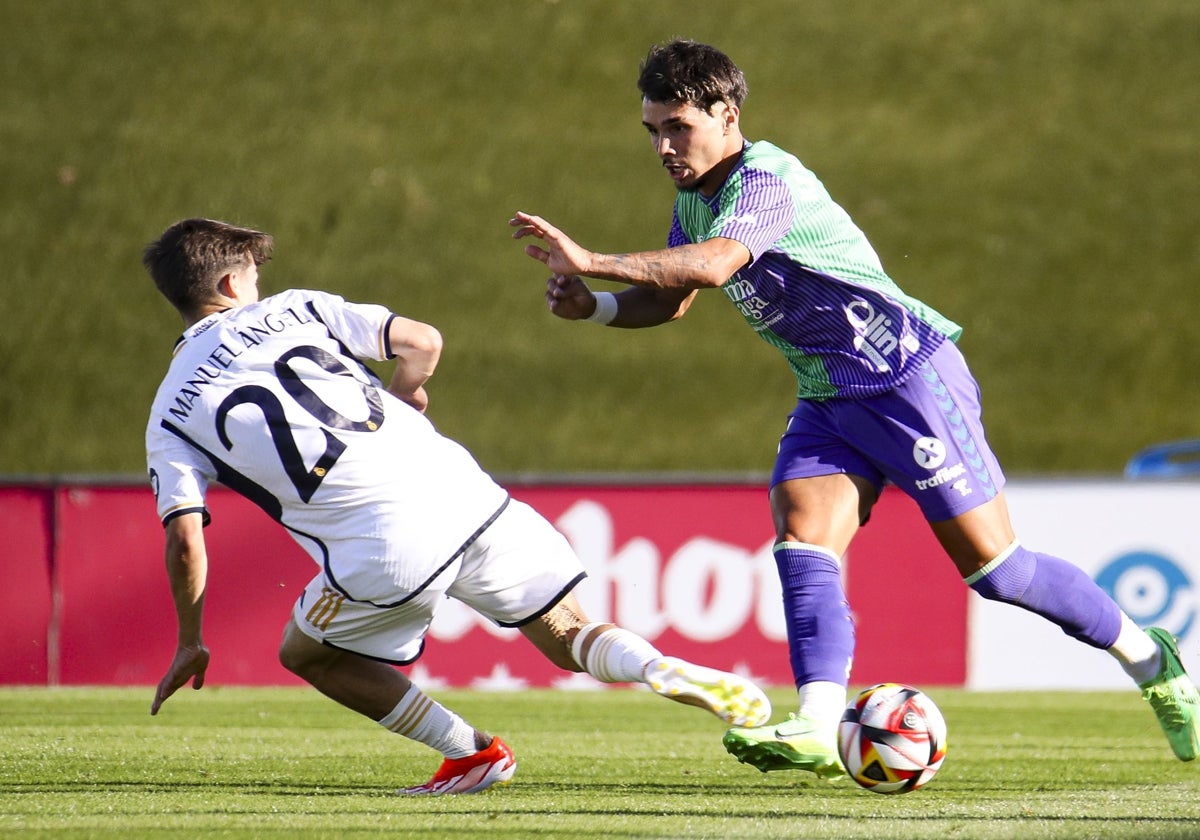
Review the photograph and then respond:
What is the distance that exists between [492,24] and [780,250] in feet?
63.6

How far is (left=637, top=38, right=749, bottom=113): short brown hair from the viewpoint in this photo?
430cm

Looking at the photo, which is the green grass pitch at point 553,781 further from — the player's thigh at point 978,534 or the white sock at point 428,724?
the player's thigh at point 978,534

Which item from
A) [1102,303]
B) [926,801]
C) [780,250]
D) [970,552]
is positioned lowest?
[926,801]

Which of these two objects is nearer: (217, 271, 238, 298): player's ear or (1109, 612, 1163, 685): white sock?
(217, 271, 238, 298): player's ear

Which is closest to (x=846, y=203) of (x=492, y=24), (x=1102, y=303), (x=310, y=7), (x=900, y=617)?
(x=1102, y=303)

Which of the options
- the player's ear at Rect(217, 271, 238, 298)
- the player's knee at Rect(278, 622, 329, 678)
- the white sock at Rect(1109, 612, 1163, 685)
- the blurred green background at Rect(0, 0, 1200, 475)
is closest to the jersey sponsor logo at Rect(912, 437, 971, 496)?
the white sock at Rect(1109, 612, 1163, 685)

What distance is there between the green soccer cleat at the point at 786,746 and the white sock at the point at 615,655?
282 mm

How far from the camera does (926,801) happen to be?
14.2ft

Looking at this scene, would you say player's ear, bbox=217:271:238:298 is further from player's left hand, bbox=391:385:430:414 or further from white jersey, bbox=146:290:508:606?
player's left hand, bbox=391:385:430:414

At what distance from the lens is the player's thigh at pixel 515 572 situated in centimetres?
422

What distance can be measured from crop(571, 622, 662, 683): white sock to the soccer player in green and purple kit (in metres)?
0.51

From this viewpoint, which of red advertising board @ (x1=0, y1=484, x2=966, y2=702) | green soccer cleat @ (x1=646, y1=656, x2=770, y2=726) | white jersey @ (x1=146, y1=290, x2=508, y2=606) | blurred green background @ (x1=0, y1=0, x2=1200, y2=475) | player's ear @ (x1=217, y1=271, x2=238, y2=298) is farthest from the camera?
blurred green background @ (x1=0, y1=0, x2=1200, y2=475)

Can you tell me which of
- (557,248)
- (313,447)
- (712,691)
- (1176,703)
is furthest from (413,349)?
(1176,703)

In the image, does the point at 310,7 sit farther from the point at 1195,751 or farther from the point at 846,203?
the point at 1195,751
